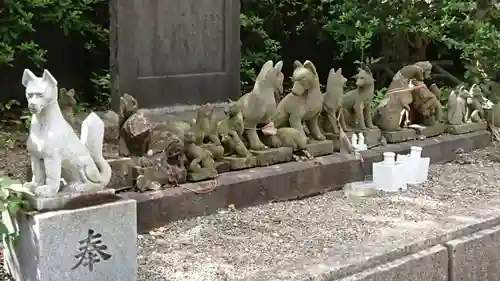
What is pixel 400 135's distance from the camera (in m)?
5.27

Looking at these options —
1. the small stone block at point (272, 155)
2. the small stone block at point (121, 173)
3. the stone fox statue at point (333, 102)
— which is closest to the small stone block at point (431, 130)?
the stone fox statue at point (333, 102)

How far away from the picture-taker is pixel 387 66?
8594mm

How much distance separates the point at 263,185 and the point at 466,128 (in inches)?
88.6

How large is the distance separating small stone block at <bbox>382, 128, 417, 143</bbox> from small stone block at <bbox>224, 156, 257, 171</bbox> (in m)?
1.29

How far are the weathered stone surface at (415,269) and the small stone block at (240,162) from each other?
120 cm

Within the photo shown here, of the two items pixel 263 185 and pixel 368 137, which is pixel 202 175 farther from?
pixel 368 137

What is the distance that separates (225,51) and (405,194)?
7.93 ft

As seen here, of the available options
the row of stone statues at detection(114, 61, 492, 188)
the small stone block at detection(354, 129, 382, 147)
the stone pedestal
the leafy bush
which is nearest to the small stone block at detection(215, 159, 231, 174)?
the row of stone statues at detection(114, 61, 492, 188)

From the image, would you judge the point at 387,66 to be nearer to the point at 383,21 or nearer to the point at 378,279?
the point at 383,21

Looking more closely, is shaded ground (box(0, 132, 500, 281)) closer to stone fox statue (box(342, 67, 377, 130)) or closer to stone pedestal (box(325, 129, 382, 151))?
stone pedestal (box(325, 129, 382, 151))

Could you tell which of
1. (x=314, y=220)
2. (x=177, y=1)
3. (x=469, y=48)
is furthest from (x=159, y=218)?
(x=469, y=48)

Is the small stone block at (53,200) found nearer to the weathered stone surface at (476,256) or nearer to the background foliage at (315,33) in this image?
the weathered stone surface at (476,256)

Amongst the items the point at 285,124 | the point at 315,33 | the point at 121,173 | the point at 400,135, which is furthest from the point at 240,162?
the point at 315,33

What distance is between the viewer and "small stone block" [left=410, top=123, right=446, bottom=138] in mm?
5426
